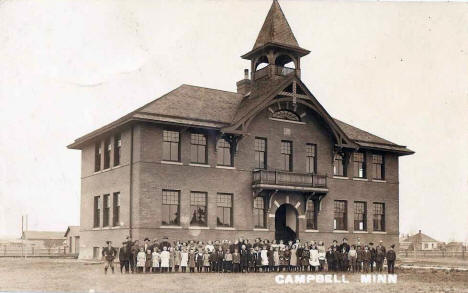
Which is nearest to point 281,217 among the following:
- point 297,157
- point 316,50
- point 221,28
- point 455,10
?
point 297,157

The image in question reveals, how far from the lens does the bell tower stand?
38.4 metres

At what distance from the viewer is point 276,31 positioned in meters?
39.2

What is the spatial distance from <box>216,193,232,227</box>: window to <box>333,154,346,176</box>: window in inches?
317

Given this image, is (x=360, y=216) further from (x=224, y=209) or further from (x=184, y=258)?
(x=184, y=258)

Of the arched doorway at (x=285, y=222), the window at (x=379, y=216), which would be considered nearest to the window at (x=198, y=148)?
the arched doorway at (x=285, y=222)

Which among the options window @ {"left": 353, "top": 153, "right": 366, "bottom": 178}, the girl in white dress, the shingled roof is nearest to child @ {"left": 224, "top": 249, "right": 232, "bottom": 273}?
the girl in white dress

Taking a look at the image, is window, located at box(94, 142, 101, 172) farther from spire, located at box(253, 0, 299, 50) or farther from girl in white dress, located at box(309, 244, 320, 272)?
girl in white dress, located at box(309, 244, 320, 272)

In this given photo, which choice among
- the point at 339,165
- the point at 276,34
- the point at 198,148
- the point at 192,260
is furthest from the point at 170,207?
the point at 276,34

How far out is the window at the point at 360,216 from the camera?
131 feet

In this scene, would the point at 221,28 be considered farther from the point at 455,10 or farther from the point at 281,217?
the point at 281,217

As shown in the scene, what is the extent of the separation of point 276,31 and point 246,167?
30.6 ft

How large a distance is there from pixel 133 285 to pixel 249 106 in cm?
1497

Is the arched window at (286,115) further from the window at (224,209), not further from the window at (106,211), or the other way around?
the window at (106,211)

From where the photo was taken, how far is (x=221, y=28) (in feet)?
91.6
